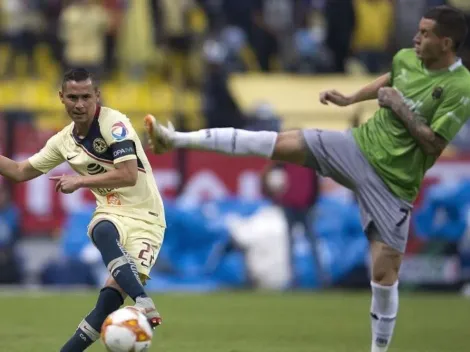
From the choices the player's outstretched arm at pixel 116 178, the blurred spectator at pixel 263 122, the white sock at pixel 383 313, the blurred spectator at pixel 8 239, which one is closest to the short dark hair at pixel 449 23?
the white sock at pixel 383 313

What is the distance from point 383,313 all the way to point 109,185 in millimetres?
2597

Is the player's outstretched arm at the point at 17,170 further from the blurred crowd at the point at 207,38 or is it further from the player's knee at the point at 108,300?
the blurred crowd at the point at 207,38

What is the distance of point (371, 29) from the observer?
2130 cm

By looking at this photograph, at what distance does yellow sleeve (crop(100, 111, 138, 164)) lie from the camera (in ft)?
27.8

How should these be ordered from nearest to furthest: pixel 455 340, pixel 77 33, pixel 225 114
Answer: pixel 455 340, pixel 225 114, pixel 77 33

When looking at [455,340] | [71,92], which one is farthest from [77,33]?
[71,92]

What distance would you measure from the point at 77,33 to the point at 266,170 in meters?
4.80

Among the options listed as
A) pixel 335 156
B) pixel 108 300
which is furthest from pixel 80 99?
pixel 335 156

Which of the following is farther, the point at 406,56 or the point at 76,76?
the point at 406,56

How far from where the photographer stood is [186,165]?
18.4m

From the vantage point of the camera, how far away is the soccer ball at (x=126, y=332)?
25.8 ft

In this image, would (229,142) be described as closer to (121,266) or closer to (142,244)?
(142,244)

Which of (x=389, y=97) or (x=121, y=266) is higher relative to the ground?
(x=389, y=97)

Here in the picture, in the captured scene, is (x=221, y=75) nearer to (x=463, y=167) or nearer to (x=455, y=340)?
(x=463, y=167)
